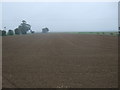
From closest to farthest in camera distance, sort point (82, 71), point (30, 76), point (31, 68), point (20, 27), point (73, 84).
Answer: point (73, 84)
point (30, 76)
point (82, 71)
point (31, 68)
point (20, 27)

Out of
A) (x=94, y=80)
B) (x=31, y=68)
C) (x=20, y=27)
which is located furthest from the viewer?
(x=20, y=27)

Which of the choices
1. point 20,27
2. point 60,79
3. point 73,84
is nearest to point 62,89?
point 73,84

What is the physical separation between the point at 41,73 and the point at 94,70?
87.2 inches

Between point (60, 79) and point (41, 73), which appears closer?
point (60, 79)

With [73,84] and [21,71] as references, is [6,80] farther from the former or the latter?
[73,84]

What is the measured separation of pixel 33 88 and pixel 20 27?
91.4 metres

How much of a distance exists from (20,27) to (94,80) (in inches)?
3572

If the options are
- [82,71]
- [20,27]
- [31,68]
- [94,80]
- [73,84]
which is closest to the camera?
[73,84]

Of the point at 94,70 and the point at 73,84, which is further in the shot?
the point at 94,70

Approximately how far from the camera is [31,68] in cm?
1030

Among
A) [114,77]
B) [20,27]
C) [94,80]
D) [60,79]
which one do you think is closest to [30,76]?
[60,79]

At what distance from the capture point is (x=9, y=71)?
385 inches

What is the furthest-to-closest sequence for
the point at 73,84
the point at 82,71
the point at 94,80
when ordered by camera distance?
1. the point at 82,71
2. the point at 94,80
3. the point at 73,84

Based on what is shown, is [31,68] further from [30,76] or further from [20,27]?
Result: [20,27]
